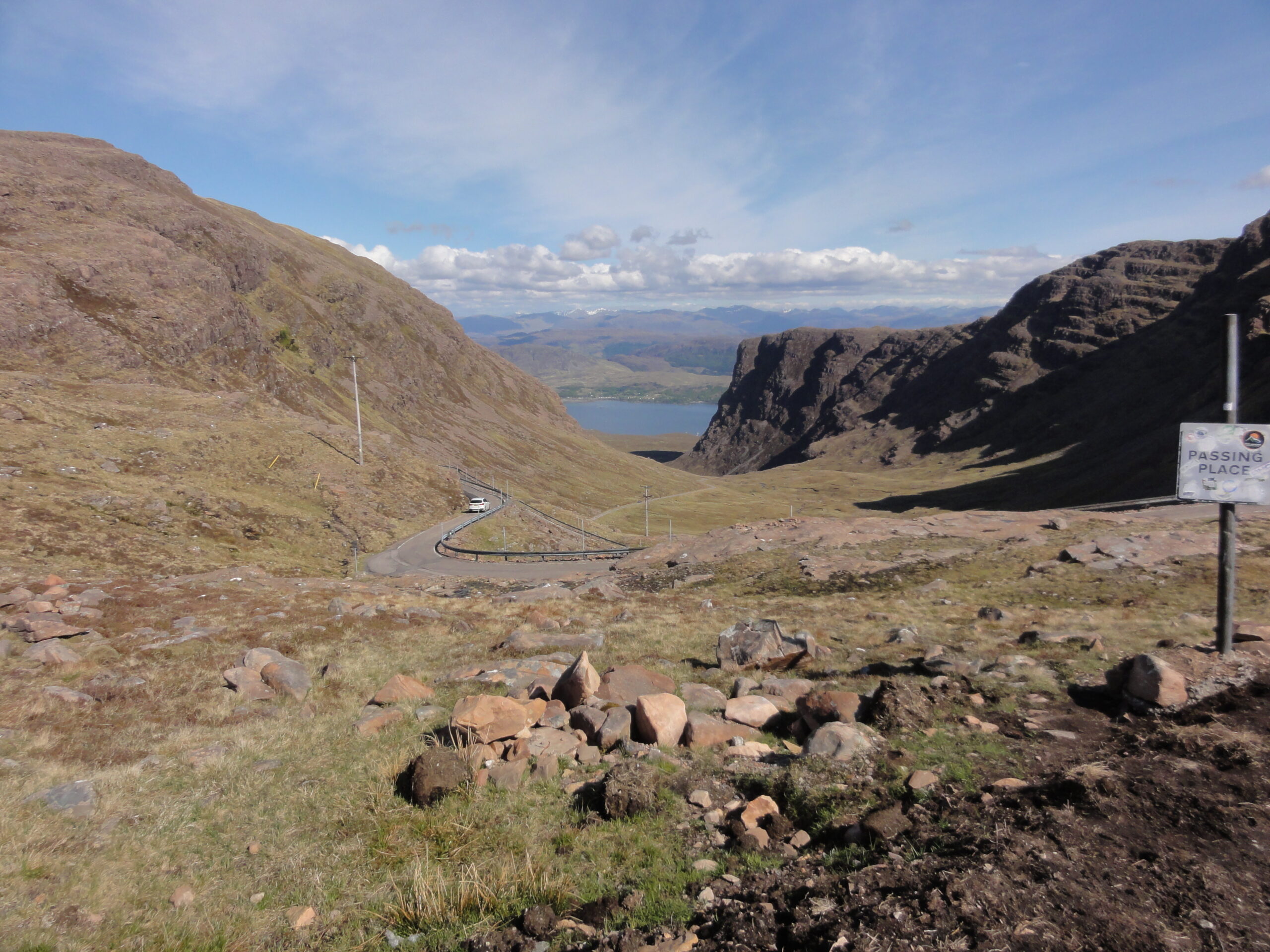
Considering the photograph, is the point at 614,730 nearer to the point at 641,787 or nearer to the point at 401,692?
the point at 641,787

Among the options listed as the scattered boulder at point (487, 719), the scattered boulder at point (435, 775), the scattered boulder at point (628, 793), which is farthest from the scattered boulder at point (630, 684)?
the scattered boulder at point (435, 775)

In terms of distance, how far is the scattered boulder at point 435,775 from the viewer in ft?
27.7

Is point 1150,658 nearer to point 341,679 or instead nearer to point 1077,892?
point 1077,892

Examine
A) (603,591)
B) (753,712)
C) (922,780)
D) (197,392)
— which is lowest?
(603,591)

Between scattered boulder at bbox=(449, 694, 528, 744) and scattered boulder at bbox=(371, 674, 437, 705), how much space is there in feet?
9.58

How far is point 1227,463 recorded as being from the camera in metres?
11.3

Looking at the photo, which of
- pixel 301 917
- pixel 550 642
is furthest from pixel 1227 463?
pixel 301 917

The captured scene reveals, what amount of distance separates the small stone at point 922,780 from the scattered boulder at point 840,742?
90 centimetres

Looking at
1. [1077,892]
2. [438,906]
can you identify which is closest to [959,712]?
[1077,892]

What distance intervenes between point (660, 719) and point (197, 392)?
73378 mm

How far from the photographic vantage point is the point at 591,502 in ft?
429

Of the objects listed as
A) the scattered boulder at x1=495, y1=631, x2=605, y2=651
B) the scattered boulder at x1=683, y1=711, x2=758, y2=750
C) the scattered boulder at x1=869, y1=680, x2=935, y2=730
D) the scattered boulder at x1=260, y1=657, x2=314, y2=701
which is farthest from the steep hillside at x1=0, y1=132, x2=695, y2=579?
the scattered boulder at x1=869, y1=680, x2=935, y2=730

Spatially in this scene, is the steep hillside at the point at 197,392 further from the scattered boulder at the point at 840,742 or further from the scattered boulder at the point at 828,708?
the scattered boulder at the point at 840,742

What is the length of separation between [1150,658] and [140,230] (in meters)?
121
